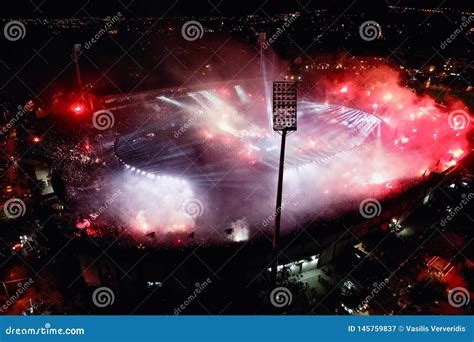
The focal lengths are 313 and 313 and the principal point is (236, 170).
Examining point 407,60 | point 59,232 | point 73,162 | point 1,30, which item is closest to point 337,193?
point 59,232

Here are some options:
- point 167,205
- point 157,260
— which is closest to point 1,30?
point 167,205

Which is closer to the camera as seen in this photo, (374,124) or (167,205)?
(167,205)

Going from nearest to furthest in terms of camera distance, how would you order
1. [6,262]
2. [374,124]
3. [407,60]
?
[6,262]
[374,124]
[407,60]

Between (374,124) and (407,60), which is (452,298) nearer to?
(374,124)

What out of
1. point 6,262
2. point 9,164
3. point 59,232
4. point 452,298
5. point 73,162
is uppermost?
point 452,298

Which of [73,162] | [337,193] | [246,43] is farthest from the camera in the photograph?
[246,43]

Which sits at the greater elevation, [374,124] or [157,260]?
[374,124]

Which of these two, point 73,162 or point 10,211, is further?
point 73,162

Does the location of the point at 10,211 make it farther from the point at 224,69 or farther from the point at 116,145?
the point at 224,69

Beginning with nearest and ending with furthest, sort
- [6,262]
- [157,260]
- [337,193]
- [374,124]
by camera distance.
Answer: [157,260] → [6,262] → [337,193] → [374,124]
